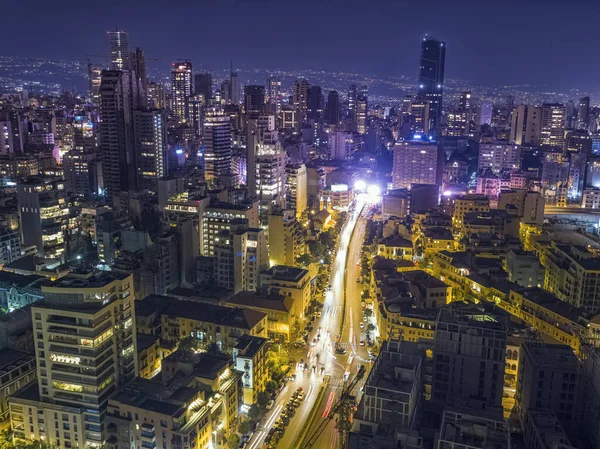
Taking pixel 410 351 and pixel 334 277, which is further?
pixel 334 277

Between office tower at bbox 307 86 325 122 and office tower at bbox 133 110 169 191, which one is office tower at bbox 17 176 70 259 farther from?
office tower at bbox 307 86 325 122

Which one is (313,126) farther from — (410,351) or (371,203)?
(410,351)

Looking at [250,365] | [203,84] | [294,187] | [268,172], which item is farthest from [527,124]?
[250,365]

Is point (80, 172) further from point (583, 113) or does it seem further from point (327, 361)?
point (583, 113)

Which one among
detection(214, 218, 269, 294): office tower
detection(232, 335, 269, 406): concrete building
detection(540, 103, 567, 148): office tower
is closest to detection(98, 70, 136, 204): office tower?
detection(214, 218, 269, 294): office tower

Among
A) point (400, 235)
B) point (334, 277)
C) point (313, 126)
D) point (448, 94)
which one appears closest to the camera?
point (334, 277)

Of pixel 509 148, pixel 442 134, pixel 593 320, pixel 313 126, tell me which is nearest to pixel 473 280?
pixel 593 320
